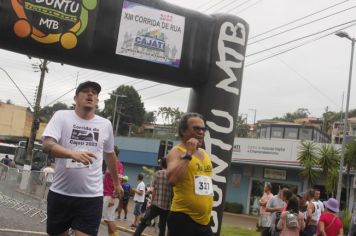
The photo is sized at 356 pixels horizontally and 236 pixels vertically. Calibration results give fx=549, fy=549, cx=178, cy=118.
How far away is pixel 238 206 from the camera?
30688mm

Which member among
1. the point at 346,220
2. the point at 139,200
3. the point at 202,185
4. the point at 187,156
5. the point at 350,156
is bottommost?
the point at 346,220

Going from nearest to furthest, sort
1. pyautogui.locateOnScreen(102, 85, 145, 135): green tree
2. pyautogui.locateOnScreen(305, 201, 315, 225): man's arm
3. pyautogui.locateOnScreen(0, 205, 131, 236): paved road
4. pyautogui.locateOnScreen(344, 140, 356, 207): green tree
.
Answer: pyautogui.locateOnScreen(0, 205, 131, 236): paved road
pyautogui.locateOnScreen(305, 201, 315, 225): man's arm
pyautogui.locateOnScreen(344, 140, 356, 207): green tree
pyautogui.locateOnScreen(102, 85, 145, 135): green tree

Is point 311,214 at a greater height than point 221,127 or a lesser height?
lesser

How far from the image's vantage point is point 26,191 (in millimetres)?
14438

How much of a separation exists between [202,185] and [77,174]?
104 cm

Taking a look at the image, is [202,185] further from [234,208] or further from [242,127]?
[242,127]

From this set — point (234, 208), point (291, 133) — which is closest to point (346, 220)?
point (234, 208)

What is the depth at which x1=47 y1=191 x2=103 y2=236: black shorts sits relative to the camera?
4.50m

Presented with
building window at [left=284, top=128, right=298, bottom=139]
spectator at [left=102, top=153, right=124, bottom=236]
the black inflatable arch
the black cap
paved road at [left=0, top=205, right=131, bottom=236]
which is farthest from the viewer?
building window at [left=284, top=128, right=298, bottom=139]

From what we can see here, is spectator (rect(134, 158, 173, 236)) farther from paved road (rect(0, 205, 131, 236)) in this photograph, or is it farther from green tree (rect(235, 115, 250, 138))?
green tree (rect(235, 115, 250, 138))

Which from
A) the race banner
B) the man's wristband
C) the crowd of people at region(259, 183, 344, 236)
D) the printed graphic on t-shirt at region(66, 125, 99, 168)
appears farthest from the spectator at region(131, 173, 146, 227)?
the man's wristband

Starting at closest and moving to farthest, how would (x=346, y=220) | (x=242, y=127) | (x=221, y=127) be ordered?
(x=221, y=127) < (x=346, y=220) < (x=242, y=127)

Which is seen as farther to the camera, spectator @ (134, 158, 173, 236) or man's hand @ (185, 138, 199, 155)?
spectator @ (134, 158, 173, 236)

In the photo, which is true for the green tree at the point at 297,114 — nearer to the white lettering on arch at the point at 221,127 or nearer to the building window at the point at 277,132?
the building window at the point at 277,132
